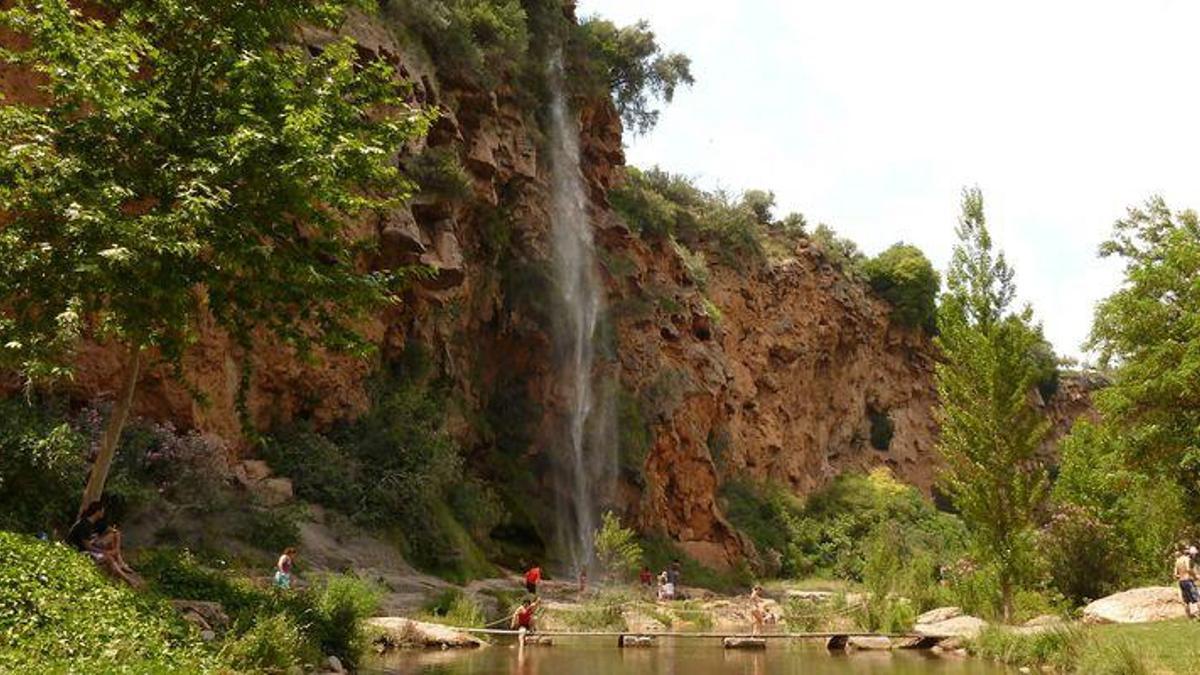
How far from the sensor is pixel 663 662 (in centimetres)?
1442

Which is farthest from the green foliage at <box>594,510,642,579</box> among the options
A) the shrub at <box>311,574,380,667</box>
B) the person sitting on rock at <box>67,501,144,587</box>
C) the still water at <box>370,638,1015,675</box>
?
the person sitting on rock at <box>67,501,144,587</box>

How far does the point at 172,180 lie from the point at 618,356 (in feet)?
95.2

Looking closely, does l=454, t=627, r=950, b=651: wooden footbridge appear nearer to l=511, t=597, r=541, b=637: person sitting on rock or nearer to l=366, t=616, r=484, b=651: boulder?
l=511, t=597, r=541, b=637: person sitting on rock

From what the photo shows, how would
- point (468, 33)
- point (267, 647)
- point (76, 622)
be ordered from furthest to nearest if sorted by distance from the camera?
point (468, 33) < point (267, 647) < point (76, 622)

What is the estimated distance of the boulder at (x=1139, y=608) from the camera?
17.8 meters

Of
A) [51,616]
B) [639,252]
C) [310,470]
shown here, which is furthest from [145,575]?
[639,252]

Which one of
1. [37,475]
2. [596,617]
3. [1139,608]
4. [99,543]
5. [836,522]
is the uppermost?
[836,522]

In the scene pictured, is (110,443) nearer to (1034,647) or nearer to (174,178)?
(174,178)

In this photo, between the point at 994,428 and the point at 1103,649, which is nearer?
the point at 1103,649

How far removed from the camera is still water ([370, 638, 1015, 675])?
40.8ft

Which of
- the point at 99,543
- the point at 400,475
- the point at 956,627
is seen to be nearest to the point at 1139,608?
the point at 956,627

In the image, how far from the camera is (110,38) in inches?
427

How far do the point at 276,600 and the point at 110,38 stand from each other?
7.23 metres

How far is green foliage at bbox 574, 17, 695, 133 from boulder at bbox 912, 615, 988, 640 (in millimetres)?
31833
